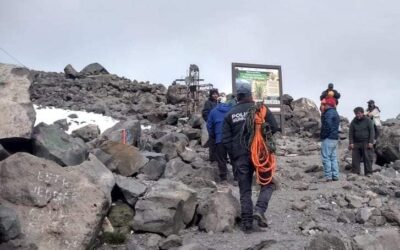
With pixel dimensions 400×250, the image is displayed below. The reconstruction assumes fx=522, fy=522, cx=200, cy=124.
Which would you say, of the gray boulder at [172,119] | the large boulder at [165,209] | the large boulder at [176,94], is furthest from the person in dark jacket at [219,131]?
the large boulder at [176,94]

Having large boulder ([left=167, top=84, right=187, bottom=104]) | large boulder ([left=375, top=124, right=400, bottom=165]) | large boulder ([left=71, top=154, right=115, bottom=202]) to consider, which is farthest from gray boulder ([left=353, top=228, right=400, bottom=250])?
large boulder ([left=167, top=84, right=187, bottom=104])

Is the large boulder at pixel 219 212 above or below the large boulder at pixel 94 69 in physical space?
below

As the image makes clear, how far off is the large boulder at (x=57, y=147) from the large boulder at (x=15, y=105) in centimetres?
26

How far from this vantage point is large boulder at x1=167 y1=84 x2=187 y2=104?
26248 millimetres

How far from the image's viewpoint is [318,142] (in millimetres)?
18125

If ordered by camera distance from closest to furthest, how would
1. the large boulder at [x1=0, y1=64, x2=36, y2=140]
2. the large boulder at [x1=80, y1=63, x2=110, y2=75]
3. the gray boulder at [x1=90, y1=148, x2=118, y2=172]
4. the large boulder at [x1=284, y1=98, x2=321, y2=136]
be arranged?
the large boulder at [x1=0, y1=64, x2=36, y2=140], the gray boulder at [x1=90, y1=148, x2=118, y2=172], the large boulder at [x1=284, y1=98, x2=321, y2=136], the large boulder at [x1=80, y1=63, x2=110, y2=75]

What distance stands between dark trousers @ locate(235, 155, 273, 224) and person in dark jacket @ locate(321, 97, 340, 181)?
4085 millimetres

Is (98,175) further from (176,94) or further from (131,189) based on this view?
(176,94)

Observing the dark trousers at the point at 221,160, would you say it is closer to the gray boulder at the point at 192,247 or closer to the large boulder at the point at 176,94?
the gray boulder at the point at 192,247

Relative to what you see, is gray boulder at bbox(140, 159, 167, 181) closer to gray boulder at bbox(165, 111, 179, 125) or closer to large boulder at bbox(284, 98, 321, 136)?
gray boulder at bbox(165, 111, 179, 125)

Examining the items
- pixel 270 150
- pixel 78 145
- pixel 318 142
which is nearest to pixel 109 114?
pixel 318 142

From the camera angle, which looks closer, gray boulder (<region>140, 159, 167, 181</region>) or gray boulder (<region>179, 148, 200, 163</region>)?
gray boulder (<region>140, 159, 167, 181</region>)

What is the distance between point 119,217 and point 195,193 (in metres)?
1.23

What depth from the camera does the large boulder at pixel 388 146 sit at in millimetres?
14750
